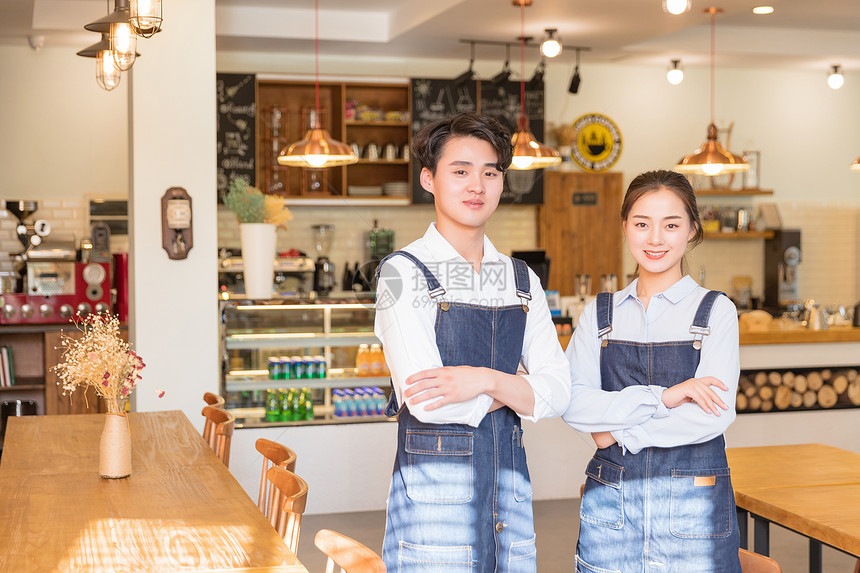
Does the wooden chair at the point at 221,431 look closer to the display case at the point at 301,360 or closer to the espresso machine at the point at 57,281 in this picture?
the display case at the point at 301,360

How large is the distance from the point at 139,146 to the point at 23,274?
2580 millimetres

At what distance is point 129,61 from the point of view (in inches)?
138

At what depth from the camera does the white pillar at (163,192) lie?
4.75 metres

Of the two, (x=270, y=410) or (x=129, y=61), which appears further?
(x=270, y=410)

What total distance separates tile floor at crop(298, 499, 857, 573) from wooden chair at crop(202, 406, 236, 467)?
3.02 ft

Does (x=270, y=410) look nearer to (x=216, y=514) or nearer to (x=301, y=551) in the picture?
(x=301, y=551)

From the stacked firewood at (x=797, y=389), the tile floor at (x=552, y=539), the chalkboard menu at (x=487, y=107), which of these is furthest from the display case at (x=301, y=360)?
the chalkboard menu at (x=487, y=107)

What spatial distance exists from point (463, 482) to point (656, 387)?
20.4 inches

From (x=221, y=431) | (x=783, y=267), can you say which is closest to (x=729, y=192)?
(x=783, y=267)

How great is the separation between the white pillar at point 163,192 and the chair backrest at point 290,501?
2452 mm

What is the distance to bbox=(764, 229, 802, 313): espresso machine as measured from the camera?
8.58 meters

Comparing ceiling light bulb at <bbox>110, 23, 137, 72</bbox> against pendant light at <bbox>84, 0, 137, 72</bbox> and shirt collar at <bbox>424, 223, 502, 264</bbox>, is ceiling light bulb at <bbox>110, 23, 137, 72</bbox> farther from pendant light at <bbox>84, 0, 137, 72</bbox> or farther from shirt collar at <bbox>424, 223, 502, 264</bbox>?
shirt collar at <bbox>424, 223, 502, 264</bbox>

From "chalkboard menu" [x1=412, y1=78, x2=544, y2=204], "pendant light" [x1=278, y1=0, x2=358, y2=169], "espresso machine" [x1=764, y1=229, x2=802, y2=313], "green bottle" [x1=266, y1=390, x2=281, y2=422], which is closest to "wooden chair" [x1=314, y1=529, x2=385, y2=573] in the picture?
"green bottle" [x1=266, y1=390, x2=281, y2=422]

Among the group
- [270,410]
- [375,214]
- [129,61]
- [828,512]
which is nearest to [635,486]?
[828,512]
